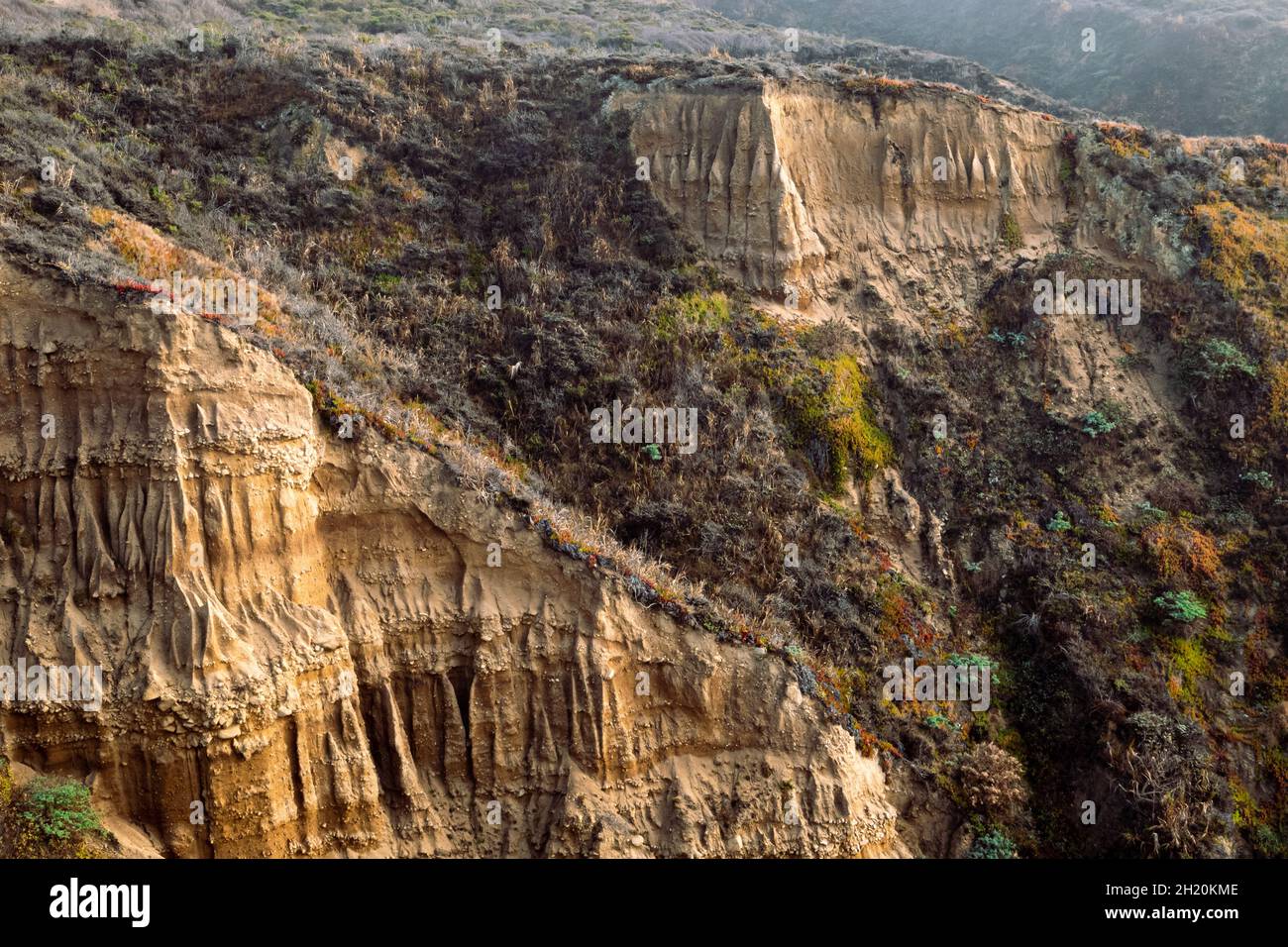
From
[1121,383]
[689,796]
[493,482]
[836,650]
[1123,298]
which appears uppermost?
[1123,298]

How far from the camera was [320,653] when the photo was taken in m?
11.5

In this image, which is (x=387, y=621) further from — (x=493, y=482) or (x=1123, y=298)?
(x=1123, y=298)

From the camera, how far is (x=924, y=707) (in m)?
15.5

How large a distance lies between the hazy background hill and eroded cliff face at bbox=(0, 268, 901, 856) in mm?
43318

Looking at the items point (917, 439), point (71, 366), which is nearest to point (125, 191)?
point (71, 366)

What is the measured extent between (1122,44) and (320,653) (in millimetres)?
56703

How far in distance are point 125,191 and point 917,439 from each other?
55.4 ft

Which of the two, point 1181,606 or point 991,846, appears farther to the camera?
point 1181,606

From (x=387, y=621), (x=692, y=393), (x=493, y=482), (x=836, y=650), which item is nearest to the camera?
(x=387, y=621)

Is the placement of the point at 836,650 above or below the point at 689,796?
above

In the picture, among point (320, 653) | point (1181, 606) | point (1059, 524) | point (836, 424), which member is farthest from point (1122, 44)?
point (320, 653)

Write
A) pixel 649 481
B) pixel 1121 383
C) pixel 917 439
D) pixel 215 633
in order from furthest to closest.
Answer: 1. pixel 1121 383
2. pixel 917 439
3. pixel 649 481
4. pixel 215 633

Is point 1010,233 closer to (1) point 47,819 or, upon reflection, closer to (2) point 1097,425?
(2) point 1097,425

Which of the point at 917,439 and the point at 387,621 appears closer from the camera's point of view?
the point at 387,621
